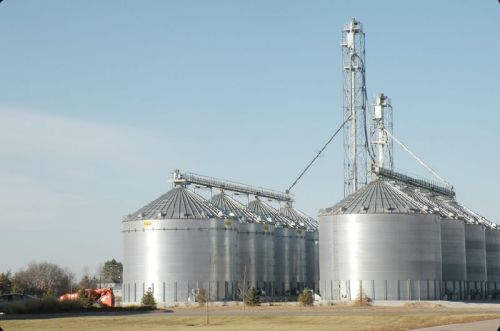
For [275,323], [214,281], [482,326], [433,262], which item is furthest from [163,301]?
[482,326]

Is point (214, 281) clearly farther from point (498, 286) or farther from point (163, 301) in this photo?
point (498, 286)

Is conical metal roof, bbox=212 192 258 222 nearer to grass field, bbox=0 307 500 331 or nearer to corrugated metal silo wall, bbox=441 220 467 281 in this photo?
corrugated metal silo wall, bbox=441 220 467 281

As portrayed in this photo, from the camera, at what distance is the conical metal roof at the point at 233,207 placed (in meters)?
167

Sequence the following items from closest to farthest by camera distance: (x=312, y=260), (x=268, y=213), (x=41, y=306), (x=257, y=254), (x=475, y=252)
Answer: (x=41, y=306), (x=257, y=254), (x=475, y=252), (x=268, y=213), (x=312, y=260)

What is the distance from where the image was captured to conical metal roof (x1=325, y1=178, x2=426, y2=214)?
143125mm

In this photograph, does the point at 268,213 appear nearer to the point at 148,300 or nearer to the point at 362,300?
the point at 148,300

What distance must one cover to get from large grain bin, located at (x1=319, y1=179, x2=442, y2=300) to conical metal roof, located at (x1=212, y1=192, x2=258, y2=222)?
2437 centimetres

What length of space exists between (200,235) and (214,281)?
7803mm

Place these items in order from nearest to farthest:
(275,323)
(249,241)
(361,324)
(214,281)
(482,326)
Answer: (482,326) < (361,324) < (275,323) < (214,281) < (249,241)

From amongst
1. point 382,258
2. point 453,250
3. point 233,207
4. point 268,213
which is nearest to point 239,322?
point 382,258

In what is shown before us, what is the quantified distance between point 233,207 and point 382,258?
139ft

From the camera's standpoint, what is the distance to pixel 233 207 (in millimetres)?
174625

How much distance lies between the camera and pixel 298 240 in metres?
185

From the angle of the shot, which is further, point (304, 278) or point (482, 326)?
point (304, 278)
